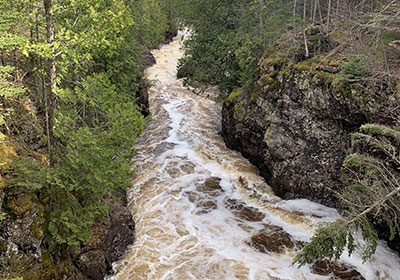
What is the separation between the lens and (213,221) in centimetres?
1123

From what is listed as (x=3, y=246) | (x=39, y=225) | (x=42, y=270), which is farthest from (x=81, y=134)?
(x=42, y=270)

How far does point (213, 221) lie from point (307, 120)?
5687 millimetres

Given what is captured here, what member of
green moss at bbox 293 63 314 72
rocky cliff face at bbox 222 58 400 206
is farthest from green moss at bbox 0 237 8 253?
green moss at bbox 293 63 314 72

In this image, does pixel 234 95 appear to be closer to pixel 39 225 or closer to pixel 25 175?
pixel 25 175

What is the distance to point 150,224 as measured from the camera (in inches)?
428

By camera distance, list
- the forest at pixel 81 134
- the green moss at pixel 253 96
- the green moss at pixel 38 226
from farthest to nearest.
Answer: the green moss at pixel 253 96, the green moss at pixel 38 226, the forest at pixel 81 134

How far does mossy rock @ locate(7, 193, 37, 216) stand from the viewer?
647 cm

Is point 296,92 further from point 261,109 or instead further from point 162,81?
point 162,81

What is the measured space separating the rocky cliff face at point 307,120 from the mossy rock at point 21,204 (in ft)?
29.1

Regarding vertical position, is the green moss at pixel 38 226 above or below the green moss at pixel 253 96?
below

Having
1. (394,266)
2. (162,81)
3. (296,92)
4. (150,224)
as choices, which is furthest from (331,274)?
(162,81)

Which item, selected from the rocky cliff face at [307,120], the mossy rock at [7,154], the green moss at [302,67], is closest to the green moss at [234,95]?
the rocky cliff face at [307,120]

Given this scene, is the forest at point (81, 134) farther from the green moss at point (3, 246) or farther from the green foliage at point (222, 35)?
the green foliage at point (222, 35)

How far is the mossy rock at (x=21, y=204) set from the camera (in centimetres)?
647
